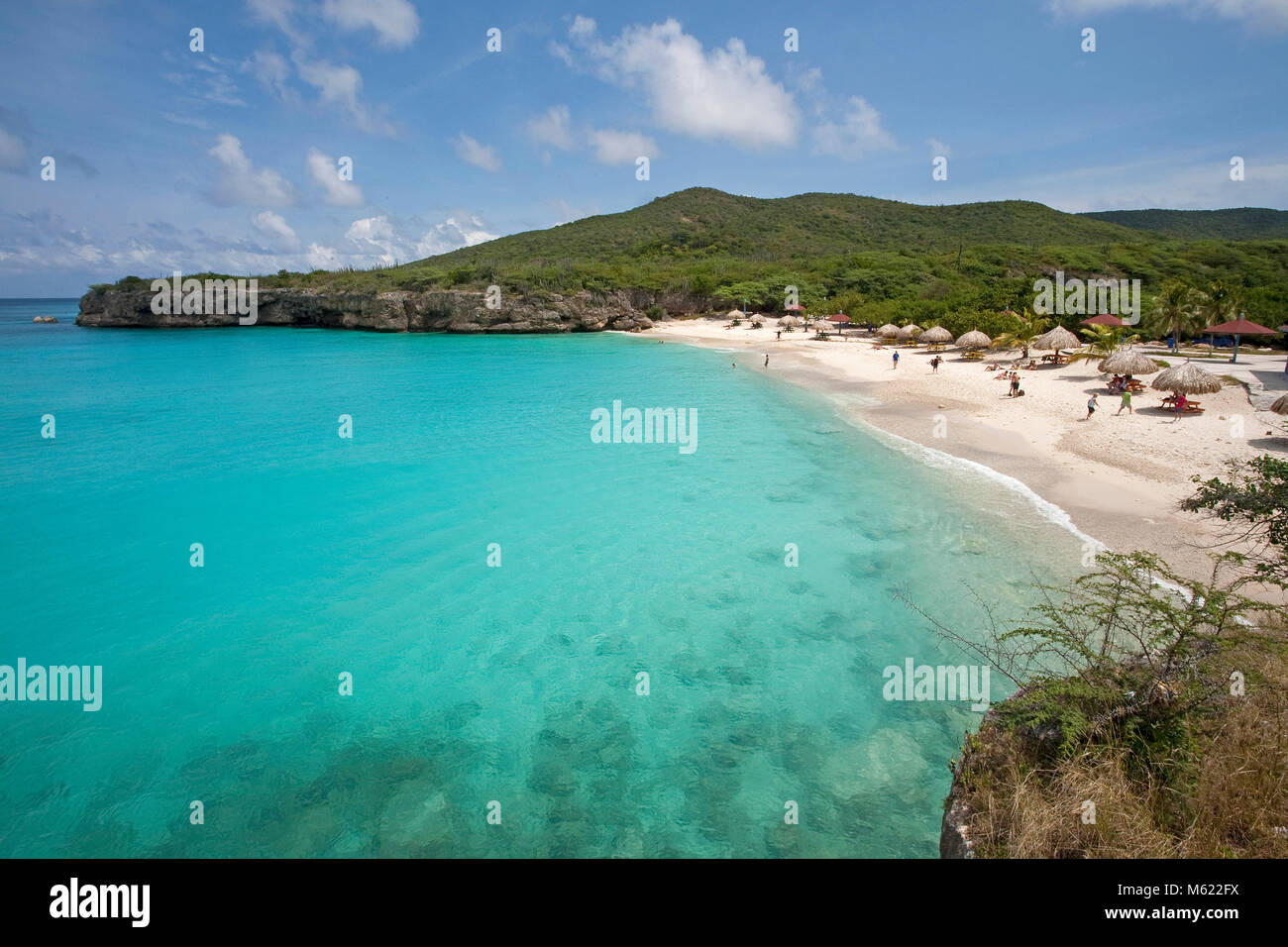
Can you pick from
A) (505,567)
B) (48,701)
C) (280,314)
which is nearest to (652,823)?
(505,567)

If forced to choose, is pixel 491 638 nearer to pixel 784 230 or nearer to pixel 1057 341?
pixel 1057 341

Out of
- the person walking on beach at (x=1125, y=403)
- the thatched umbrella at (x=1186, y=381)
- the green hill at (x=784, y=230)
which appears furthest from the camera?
the green hill at (x=784, y=230)

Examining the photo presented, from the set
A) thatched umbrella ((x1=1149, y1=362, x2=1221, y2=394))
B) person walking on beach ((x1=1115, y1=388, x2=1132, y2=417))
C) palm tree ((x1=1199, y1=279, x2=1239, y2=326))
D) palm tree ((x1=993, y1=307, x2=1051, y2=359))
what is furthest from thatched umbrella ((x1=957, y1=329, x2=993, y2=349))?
person walking on beach ((x1=1115, y1=388, x2=1132, y2=417))

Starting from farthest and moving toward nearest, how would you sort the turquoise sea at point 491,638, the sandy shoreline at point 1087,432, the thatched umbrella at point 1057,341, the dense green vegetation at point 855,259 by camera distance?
the dense green vegetation at point 855,259 < the thatched umbrella at point 1057,341 < the sandy shoreline at point 1087,432 < the turquoise sea at point 491,638

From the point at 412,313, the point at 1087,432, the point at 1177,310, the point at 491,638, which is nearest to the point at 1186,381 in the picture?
the point at 1087,432

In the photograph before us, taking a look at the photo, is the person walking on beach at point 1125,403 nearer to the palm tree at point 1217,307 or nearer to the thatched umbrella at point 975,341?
the thatched umbrella at point 975,341

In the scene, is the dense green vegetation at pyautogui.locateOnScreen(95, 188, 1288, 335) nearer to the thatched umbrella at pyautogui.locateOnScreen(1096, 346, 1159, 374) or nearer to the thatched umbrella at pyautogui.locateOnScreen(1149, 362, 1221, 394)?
the thatched umbrella at pyautogui.locateOnScreen(1096, 346, 1159, 374)

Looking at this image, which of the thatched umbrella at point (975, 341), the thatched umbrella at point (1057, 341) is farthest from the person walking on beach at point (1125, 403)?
the thatched umbrella at point (975, 341)
